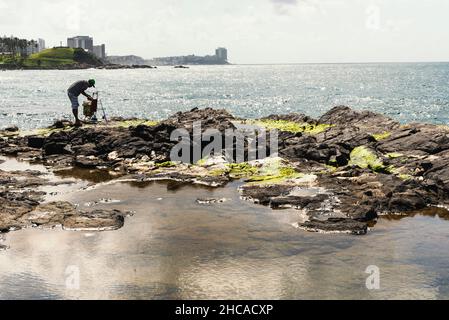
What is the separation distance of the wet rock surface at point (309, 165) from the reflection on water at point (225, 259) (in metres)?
1.48

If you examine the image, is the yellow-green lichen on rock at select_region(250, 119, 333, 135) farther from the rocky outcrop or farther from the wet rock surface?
the rocky outcrop

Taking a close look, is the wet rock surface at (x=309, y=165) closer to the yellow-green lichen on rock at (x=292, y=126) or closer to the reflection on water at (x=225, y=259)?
the yellow-green lichen on rock at (x=292, y=126)

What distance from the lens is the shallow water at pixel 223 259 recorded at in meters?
12.6

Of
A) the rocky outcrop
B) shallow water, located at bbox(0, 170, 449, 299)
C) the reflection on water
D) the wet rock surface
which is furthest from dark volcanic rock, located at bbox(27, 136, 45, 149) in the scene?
the reflection on water

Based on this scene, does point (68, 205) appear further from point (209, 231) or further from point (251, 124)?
point (251, 124)

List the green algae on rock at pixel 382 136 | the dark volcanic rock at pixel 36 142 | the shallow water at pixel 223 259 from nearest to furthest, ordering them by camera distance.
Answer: the shallow water at pixel 223 259 → the green algae on rock at pixel 382 136 → the dark volcanic rock at pixel 36 142

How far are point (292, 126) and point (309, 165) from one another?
45.6 feet

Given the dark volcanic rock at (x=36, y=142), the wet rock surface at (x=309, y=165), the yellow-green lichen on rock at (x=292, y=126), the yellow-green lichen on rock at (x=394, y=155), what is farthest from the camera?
the yellow-green lichen on rock at (x=292, y=126)

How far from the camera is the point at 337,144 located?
104 ft

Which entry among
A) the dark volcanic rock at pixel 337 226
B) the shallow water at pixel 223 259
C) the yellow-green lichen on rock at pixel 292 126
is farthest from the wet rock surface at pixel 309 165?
the shallow water at pixel 223 259

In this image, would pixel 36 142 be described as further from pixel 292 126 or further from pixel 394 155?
pixel 394 155

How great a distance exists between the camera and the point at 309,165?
28891 millimetres

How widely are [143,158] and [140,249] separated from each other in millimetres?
15936

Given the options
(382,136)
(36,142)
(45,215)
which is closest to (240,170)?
(45,215)
